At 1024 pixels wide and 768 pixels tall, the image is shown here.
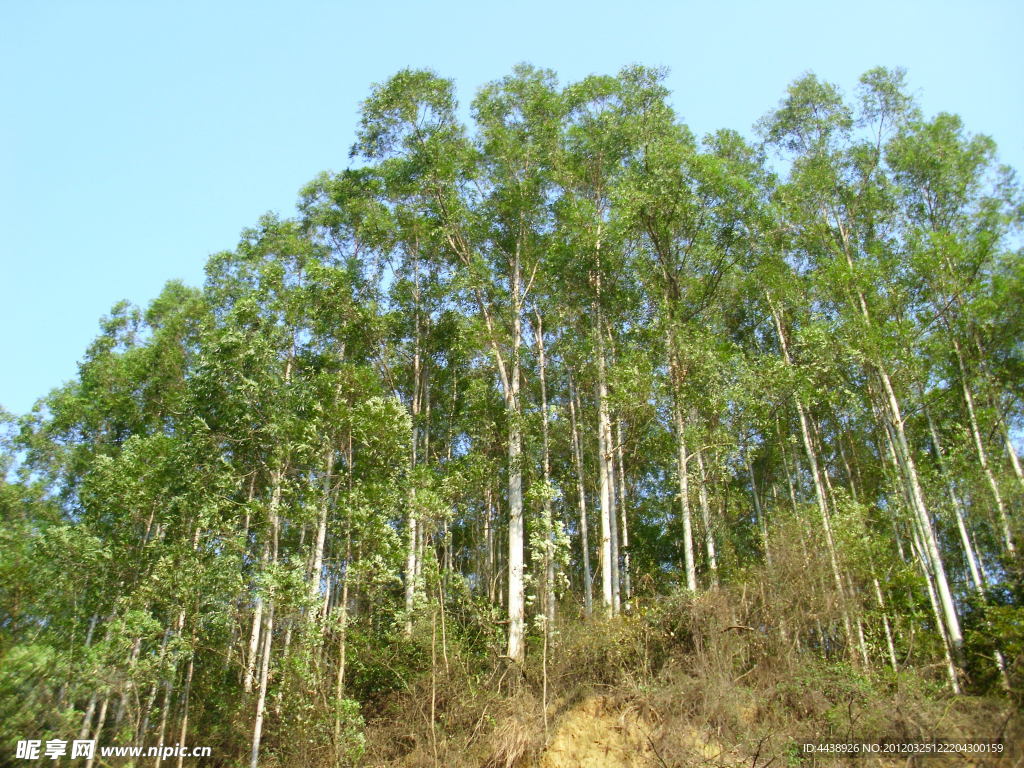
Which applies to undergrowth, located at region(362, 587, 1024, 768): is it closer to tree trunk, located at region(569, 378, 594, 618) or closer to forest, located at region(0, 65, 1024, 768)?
forest, located at region(0, 65, 1024, 768)

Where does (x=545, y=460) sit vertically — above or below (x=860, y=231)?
below

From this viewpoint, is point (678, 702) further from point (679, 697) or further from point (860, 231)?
point (860, 231)

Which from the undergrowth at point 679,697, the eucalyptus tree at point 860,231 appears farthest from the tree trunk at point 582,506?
the eucalyptus tree at point 860,231

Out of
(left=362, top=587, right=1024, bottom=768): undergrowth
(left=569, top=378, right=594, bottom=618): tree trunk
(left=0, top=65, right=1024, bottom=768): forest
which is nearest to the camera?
(left=362, top=587, right=1024, bottom=768): undergrowth

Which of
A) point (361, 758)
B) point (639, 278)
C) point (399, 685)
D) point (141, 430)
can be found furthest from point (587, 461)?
point (141, 430)

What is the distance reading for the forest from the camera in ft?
39.7

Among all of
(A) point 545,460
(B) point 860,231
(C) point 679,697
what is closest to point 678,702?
(C) point 679,697

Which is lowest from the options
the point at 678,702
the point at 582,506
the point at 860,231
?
the point at 678,702

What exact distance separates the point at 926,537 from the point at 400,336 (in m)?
14.4

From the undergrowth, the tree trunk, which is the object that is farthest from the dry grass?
the tree trunk

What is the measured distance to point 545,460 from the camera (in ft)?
56.6

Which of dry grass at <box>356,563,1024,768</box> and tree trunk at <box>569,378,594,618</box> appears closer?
A: dry grass at <box>356,563,1024,768</box>

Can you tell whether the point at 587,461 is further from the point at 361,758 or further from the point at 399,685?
the point at 361,758

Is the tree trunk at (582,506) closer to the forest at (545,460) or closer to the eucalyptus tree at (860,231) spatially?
the forest at (545,460)
